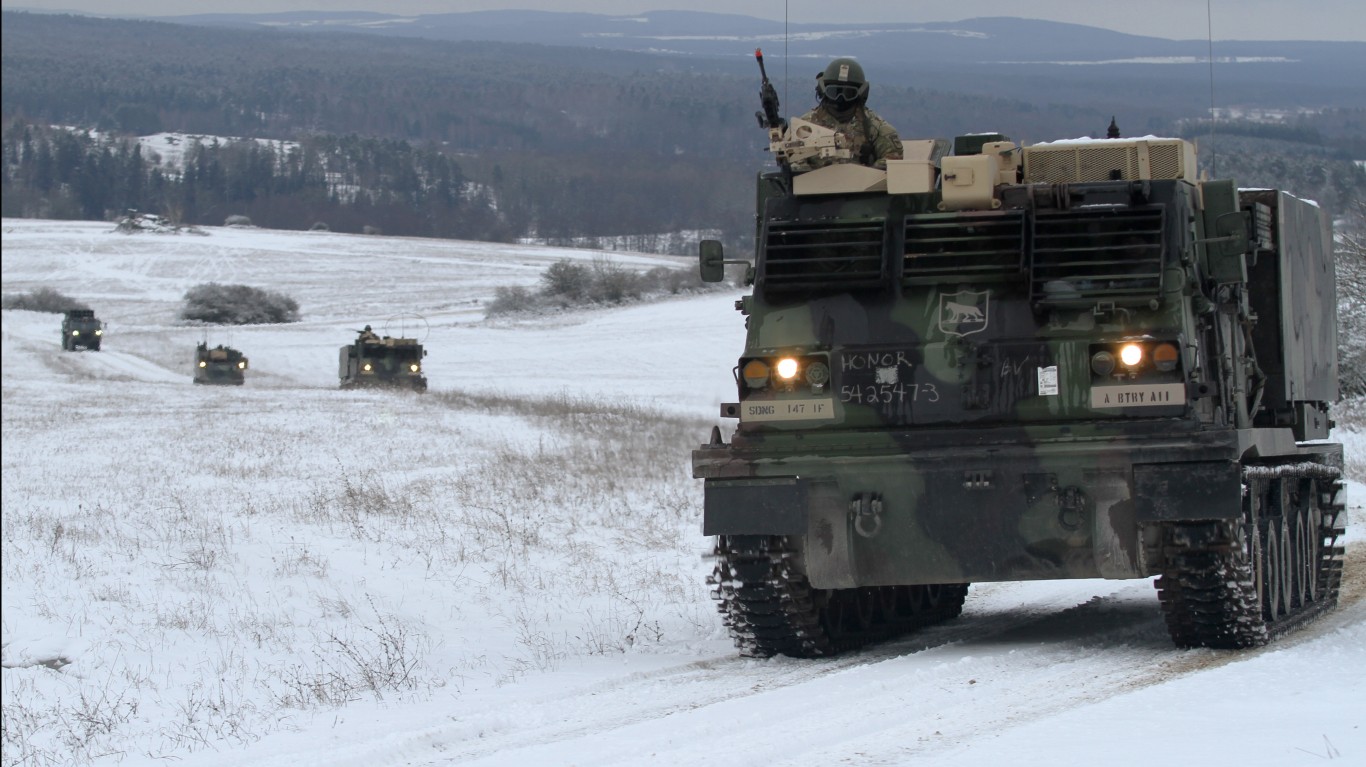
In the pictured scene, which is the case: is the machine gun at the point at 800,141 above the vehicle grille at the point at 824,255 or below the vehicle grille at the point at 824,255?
above

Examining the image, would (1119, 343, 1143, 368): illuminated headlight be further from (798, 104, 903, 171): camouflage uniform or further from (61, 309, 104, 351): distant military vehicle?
(61, 309, 104, 351): distant military vehicle

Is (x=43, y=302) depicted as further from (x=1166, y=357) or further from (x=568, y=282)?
(x=1166, y=357)

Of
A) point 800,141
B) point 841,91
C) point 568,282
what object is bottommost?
point 800,141

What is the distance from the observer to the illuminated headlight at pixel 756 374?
10.3 metres

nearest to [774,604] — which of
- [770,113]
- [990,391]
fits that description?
[990,391]

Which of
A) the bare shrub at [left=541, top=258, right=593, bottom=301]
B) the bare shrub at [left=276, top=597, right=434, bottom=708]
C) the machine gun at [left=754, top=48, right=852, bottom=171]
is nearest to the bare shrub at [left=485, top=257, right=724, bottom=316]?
the bare shrub at [left=541, top=258, right=593, bottom=301]

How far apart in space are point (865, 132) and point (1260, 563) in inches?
141

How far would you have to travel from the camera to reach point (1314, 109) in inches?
3310

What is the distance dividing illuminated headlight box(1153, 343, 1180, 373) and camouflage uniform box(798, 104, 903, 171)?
2.41m

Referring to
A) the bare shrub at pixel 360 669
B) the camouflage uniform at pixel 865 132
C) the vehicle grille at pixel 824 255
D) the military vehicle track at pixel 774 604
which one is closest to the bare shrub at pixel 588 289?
the bare shrub at pixel 360 669

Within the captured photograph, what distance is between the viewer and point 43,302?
8125 cm

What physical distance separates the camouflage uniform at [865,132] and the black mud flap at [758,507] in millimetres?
2502

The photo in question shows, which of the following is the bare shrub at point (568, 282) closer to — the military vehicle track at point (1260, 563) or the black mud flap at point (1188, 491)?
the military vehicle track at point (1260, 563)

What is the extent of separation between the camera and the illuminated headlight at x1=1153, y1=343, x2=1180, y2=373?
31.5ft
